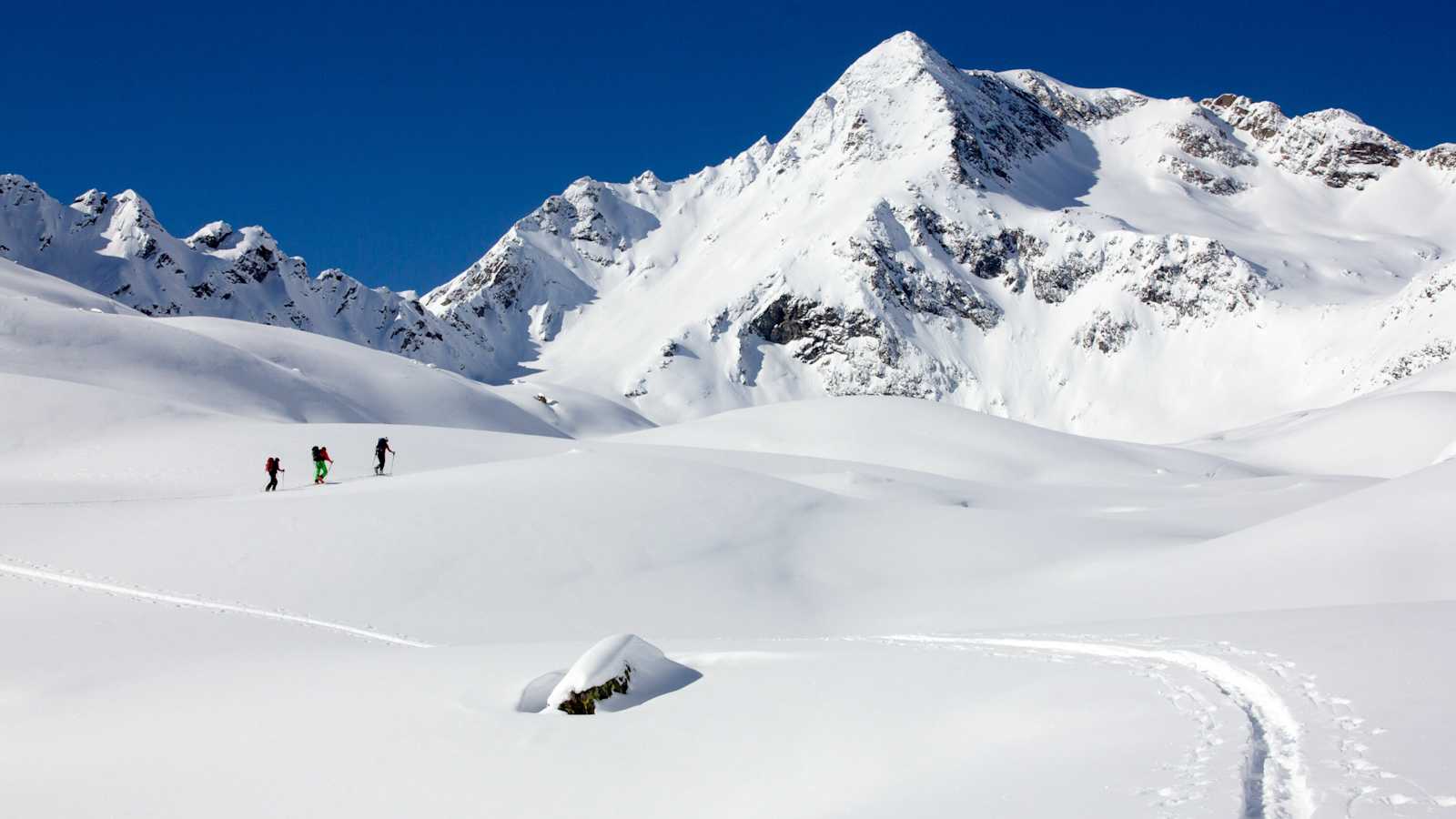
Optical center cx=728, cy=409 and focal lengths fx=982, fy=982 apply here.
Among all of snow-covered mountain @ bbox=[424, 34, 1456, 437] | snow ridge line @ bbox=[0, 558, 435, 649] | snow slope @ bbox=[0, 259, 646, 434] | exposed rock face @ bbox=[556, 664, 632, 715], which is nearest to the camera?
exposed rock face @ bbox=[556, 664, 632, 715]

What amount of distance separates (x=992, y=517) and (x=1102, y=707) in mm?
19176

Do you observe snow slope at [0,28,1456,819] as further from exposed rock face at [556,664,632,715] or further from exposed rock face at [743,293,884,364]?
exposed rock face at [743,293,884,364]

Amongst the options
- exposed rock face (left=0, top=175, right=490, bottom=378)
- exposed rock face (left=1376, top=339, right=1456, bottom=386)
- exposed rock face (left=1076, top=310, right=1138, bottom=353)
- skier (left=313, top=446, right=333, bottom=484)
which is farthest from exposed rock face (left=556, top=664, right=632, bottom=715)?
exposed rock face (left=0, top=175, right=490, bottom=378)

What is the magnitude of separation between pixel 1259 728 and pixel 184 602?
56.3 ft

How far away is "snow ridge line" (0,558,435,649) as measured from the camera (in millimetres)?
16766

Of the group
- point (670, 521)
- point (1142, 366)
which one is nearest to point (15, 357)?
point (670, 521)

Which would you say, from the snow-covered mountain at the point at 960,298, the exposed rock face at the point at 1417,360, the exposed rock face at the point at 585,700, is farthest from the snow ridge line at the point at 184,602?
the snow-covered mountain at the point at 960,298

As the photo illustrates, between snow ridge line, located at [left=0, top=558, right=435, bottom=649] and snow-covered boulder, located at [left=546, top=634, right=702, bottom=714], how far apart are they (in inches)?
243

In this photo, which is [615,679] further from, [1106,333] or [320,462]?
[1106,333]

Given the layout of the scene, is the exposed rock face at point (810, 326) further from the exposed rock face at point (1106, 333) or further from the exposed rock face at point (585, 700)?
the exposed rock face at point (585, 700)

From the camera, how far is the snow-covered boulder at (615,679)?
34.5 ft

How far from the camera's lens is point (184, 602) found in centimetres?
1759

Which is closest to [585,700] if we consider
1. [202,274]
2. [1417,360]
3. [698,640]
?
[698,640]

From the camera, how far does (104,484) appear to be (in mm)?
30250
